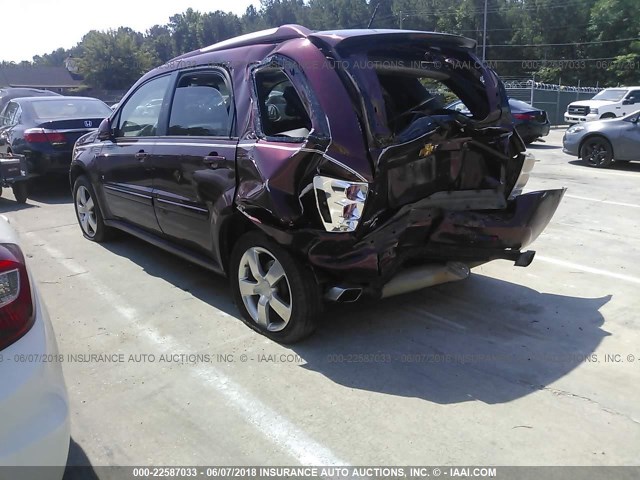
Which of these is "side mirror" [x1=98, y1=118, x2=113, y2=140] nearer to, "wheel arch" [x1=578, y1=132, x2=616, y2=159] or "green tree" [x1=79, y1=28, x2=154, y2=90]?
"wheel arch" [x1=578, y1=132, x2=616, y2=159]

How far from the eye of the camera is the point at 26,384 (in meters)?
1.90

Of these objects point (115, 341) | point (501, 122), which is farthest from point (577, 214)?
point (115, 341)

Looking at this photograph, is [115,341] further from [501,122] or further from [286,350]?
[501,122]

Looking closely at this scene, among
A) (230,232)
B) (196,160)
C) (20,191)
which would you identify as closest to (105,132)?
(196,160)

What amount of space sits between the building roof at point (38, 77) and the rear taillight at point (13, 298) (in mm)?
76044

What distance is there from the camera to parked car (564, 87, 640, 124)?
2045 cm

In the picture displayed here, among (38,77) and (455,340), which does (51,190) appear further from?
(38,77)

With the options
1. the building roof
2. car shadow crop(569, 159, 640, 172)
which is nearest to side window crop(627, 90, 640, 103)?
car shadow crop(569, 159, 640, 172)

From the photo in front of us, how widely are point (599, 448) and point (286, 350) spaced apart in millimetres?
1891

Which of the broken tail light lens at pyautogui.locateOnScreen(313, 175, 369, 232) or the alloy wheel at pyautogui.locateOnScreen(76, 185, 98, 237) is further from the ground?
the broken tail light lens at pyautogui.locateOnScreen(313, 175, 369, 232)

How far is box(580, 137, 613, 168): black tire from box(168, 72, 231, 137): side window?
32.4ft

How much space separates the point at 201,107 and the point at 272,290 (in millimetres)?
1616

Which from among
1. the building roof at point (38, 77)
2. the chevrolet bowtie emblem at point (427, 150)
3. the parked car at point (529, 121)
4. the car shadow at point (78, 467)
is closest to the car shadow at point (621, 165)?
the parked car at point (529, 121)

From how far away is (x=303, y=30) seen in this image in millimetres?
3549
